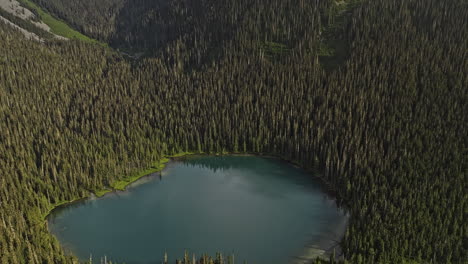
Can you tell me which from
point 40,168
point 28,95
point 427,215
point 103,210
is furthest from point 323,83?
point 28,95

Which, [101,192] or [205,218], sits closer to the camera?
[205,218]

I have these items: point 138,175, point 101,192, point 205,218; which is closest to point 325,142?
point 205,218

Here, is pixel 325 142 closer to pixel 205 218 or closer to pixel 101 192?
pixel 205 218

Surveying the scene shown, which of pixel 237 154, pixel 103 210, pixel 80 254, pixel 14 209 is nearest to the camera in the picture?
pixel 80 254

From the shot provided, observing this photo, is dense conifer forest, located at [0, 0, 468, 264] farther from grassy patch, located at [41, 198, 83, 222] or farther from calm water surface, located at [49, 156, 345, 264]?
calm water surface, located at [49, 156, 345, 264]

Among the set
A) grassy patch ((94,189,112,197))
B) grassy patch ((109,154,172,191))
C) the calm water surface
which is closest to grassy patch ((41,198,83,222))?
the calm water surface

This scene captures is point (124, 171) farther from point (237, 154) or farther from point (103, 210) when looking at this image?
point (237, 154)

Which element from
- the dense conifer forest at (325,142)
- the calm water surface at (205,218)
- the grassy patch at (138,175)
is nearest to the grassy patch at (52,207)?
the dense conifer forest at (325,142)

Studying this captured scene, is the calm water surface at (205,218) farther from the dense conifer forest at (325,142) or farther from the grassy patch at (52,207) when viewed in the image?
the dense conifer forest at (325,142)

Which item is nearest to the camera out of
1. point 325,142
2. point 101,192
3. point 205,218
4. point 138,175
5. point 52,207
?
point 205,218
